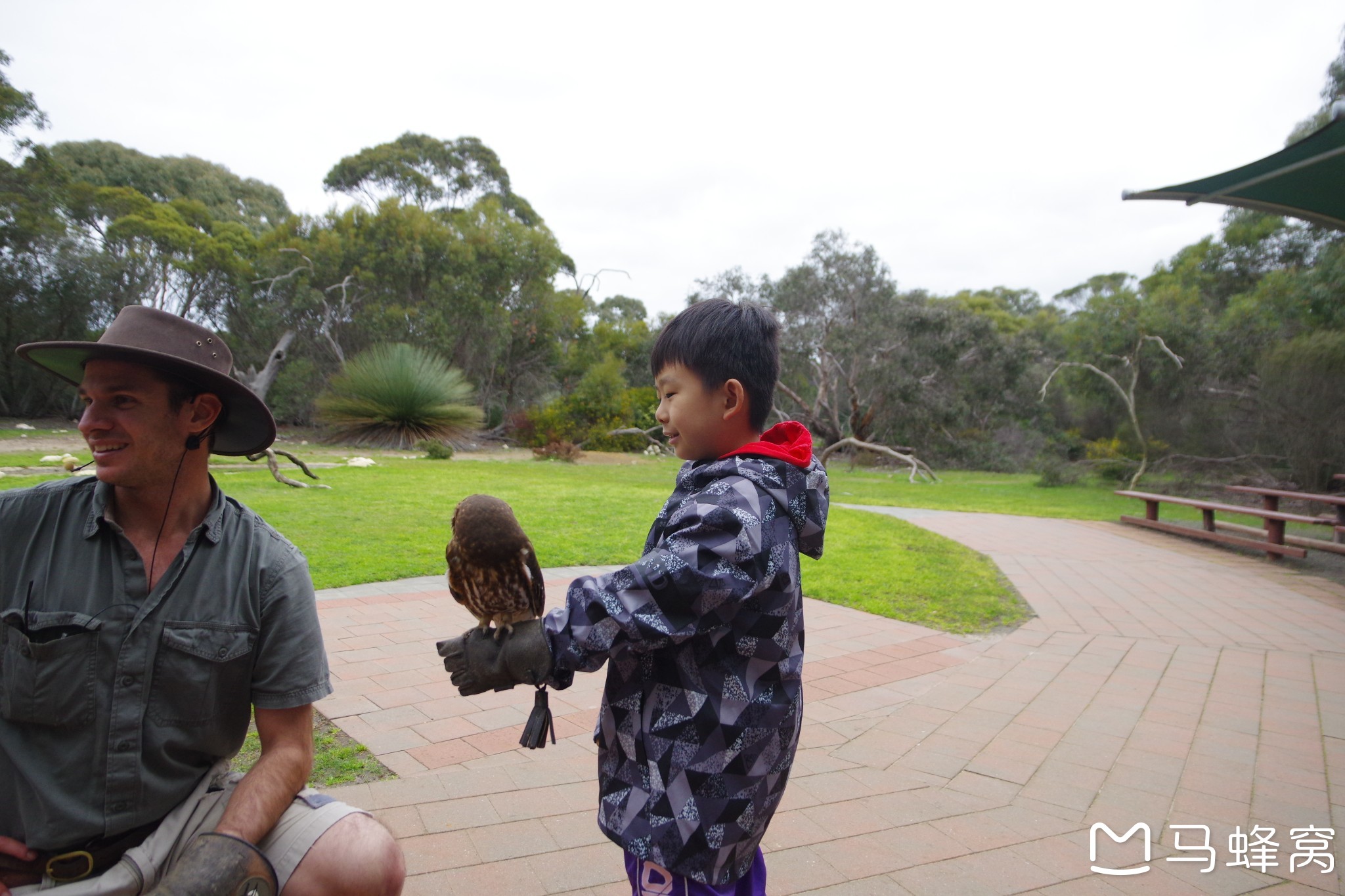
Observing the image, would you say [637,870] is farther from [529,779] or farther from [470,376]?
[470,376]

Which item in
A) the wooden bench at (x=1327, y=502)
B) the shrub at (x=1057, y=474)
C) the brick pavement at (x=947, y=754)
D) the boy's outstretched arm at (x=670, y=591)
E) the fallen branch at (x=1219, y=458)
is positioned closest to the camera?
the boy's outstretched arm at (x=670, y=591)

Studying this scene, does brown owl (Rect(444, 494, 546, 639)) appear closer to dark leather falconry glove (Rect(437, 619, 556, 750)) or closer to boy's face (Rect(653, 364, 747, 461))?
dark leather falconry glove (Rect(437, 619, 556, 750))

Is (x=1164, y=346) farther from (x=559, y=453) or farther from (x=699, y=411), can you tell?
(x=699, y=411)

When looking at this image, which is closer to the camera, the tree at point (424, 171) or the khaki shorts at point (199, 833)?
the khaki shorts at point (199, 833)

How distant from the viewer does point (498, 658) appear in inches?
54.9

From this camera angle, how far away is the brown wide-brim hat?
1.58 metres

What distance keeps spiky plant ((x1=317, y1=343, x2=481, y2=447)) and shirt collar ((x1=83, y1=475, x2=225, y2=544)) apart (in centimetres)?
1832

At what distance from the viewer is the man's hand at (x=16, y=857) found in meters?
1.45

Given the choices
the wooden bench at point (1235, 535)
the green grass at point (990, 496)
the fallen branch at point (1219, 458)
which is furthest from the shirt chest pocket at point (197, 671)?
the fallen branch at point (1219, 458)

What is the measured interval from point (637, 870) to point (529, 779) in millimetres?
1637

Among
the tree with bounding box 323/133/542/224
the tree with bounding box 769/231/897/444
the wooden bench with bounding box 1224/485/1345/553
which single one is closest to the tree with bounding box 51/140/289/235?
the tree with bounding box 323/133/542/224

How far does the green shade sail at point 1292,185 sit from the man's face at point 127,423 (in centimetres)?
576

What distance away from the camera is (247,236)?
27.0m

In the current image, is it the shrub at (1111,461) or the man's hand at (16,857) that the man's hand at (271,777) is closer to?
the man's hand at (16,857)
